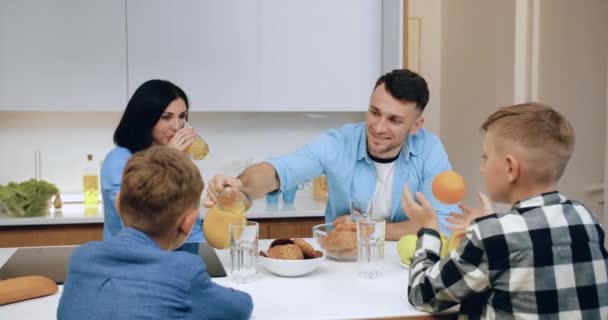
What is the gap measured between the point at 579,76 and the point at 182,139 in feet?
7.89

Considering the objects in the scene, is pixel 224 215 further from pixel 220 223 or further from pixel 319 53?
pixel 319 53

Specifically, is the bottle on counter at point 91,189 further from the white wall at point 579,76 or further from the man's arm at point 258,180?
the white wall at point 579,76

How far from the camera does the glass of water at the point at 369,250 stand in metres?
1.83

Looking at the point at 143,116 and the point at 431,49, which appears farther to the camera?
the point at 431,49

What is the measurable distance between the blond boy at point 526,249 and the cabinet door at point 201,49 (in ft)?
6.95

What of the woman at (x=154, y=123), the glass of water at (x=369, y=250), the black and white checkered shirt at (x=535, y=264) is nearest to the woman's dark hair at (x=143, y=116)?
the woman at (x=154, y=123)

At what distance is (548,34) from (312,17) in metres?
1.33

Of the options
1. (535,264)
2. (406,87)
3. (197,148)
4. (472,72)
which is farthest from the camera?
(472,72)

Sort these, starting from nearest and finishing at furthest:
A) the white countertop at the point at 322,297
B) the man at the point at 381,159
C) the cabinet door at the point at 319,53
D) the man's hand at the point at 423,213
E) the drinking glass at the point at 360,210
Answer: the white countertop at the point at 322,297 < the man's hand at the point at 423,213 < the drinking glass at the point at 360,210 < the man at the point at 381,159 < the cabinet door at the point at 319,53

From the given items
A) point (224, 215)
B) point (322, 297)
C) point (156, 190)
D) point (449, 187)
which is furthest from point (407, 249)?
point (156, 190)

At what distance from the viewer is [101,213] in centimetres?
328

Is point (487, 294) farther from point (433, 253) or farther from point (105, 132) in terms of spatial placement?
point (105, 132)

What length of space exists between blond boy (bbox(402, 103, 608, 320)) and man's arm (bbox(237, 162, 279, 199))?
2.65 ft

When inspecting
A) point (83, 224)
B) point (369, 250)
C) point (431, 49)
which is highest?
point (431, 49)
